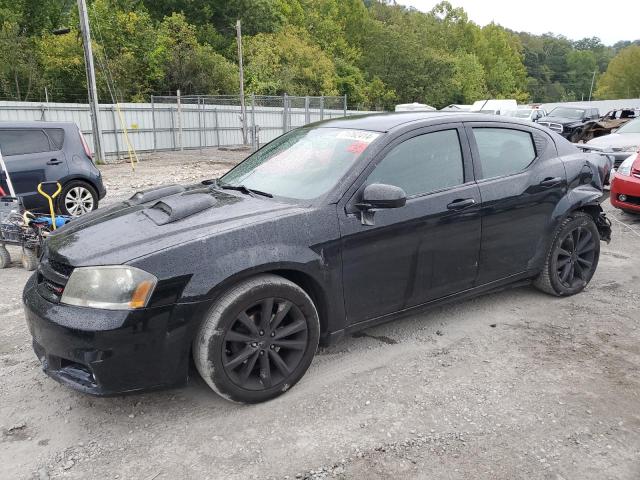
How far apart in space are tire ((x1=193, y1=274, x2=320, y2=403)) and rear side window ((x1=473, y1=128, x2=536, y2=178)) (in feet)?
6.18

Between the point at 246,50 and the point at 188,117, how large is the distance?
18.2m

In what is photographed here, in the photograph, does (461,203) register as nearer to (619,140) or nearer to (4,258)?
(4,258)

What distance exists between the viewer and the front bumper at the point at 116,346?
8.62 feet

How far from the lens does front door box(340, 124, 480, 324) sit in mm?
3334

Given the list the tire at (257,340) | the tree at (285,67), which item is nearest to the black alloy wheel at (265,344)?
the tire at (257,340)

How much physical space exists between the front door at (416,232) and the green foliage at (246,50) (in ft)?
88.7

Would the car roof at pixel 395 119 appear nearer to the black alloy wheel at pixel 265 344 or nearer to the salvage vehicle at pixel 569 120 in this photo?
the black alloy wheel at pixel 265 344

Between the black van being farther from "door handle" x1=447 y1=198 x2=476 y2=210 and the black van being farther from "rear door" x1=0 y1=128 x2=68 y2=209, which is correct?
"door handle" x1=447 y1=198 x2=476 y2=210

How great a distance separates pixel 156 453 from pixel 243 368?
0.62 m

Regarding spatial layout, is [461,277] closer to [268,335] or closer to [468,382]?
[468,382]

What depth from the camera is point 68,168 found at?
8.32 m

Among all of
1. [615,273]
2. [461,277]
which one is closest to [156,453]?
[461,277]

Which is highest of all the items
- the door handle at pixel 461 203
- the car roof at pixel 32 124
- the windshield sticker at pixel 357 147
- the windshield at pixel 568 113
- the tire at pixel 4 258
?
the windshield sticker at pixel 357 147

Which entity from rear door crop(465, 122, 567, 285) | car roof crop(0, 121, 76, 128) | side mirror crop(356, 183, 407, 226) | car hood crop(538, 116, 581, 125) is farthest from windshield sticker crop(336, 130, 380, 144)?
car hood crop(538, 116, 581, 125)
